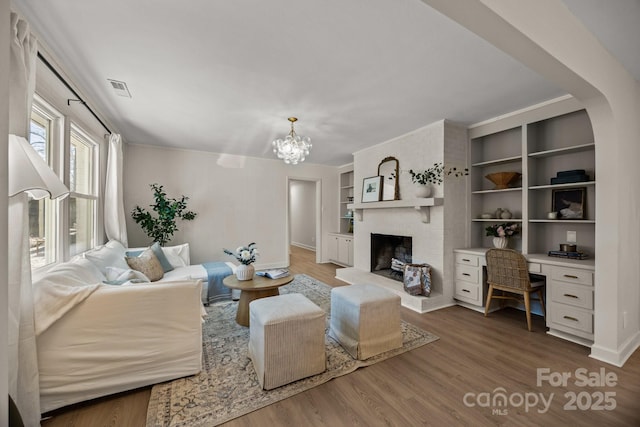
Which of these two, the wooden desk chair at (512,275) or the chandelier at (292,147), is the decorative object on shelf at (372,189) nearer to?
the chandelier at (292,147)

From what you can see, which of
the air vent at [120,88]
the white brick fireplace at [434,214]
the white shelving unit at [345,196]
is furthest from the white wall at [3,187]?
the white shelving unit at [345,196]

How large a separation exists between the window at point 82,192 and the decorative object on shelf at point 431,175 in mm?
3985

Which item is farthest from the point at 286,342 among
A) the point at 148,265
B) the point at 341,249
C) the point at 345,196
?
the point at 345,196

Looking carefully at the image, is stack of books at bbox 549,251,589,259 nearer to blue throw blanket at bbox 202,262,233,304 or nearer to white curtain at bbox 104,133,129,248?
blue throw blanket at bbox 202,262,233,304

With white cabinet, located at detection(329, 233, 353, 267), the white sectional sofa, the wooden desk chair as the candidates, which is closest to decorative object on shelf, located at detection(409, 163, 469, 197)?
the wooden desk chair

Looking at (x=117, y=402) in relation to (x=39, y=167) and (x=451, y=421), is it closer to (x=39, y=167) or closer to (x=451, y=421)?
(x=39, y=167)

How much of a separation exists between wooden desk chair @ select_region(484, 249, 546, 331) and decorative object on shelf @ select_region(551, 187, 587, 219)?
72cm

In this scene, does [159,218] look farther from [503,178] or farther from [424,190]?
[503,178]

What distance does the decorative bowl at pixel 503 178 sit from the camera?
3203 millimetres

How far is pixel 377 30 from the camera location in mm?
1683

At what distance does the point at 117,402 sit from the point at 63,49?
251 cm

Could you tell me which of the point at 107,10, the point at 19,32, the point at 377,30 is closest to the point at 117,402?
the point at 19,32

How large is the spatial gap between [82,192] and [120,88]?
4.66ft

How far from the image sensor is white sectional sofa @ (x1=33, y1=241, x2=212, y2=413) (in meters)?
1.56
